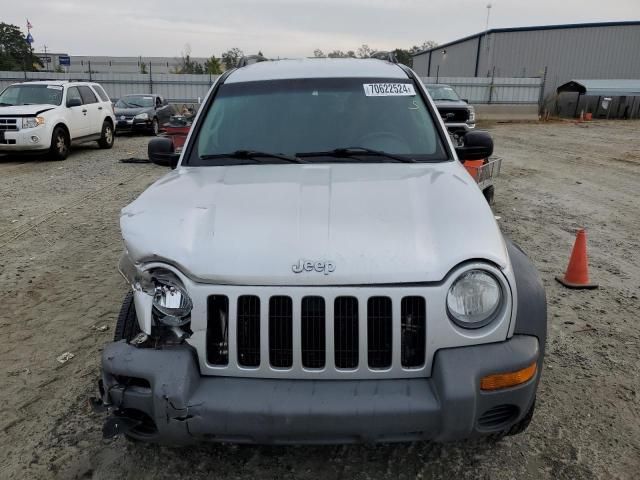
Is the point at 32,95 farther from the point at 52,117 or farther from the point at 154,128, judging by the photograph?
the point at 154,128

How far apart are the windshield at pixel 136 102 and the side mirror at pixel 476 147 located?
17407mm

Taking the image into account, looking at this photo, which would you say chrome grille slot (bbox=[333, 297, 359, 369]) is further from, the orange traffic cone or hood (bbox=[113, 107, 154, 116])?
hood (bbox=[113, 107, 154, 116])

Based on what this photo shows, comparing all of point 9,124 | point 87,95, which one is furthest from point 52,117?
point 87,95

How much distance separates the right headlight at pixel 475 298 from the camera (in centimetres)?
213

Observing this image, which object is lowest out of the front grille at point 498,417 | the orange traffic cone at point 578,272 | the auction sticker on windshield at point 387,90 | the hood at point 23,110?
the orange traffic cone at point 578,272

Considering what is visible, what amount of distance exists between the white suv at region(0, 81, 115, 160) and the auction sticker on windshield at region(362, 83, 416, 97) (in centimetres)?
1034

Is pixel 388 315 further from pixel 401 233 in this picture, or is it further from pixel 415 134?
pixel 415 134

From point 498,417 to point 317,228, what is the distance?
3.61 feet

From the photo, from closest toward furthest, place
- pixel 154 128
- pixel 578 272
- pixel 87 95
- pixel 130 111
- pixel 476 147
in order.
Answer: pixel 476 147 < pixel 578 272 < pixel 87 95 < pixel 130 111 < pixel 154 128

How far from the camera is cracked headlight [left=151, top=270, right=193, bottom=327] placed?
2.20 meters

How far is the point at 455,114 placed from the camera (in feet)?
50.3

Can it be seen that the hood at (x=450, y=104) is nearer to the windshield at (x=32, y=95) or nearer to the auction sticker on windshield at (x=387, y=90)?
the windshield at (x=32, y=95)

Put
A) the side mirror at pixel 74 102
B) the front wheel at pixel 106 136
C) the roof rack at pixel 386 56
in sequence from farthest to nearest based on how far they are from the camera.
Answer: the front wheel at pixel 106 136
the side mirror at pixel 74 102
the roof rack at pixel 386 56

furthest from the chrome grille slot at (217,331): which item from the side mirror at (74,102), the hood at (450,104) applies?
the hood at (450,104)
